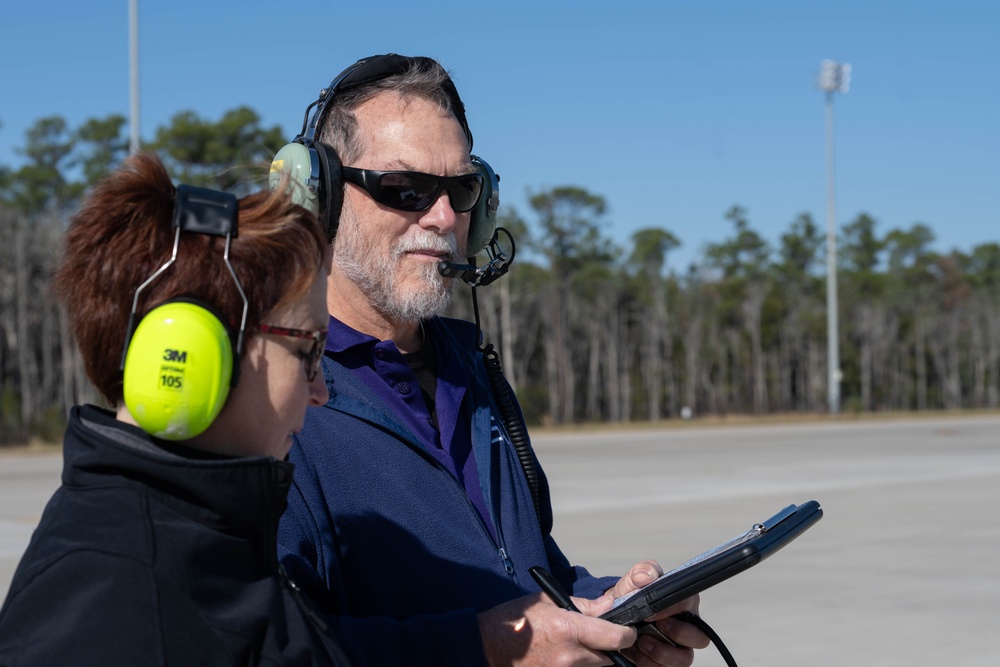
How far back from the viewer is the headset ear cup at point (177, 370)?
145 centimetres

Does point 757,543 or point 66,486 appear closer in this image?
point 66,486

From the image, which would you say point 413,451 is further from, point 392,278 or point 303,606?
point 303,606

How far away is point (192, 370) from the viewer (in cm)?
148

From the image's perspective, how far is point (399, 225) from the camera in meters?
2.55

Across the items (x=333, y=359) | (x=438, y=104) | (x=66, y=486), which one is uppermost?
(x=438, y=104)

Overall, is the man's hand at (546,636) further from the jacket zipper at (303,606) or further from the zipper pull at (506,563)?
the jacket zipper at (303,606)

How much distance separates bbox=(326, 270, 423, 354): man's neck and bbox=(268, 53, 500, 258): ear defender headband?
12 cm

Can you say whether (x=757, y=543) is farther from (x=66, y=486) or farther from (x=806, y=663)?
(x=806, y=663)

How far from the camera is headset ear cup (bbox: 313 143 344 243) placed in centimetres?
249

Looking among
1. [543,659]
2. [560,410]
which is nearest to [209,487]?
[543,659]

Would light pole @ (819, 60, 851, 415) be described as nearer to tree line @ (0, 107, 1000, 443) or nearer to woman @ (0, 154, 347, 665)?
tree line @ (0, 107, 1000, 443)

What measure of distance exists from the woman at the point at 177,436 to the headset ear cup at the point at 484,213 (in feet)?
3.79

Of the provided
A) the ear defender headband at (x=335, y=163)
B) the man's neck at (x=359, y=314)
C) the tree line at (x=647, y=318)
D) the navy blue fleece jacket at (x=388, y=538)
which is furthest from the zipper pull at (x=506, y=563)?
the tree line at (x=647, y=318)

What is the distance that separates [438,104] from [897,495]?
13211 millimetres
